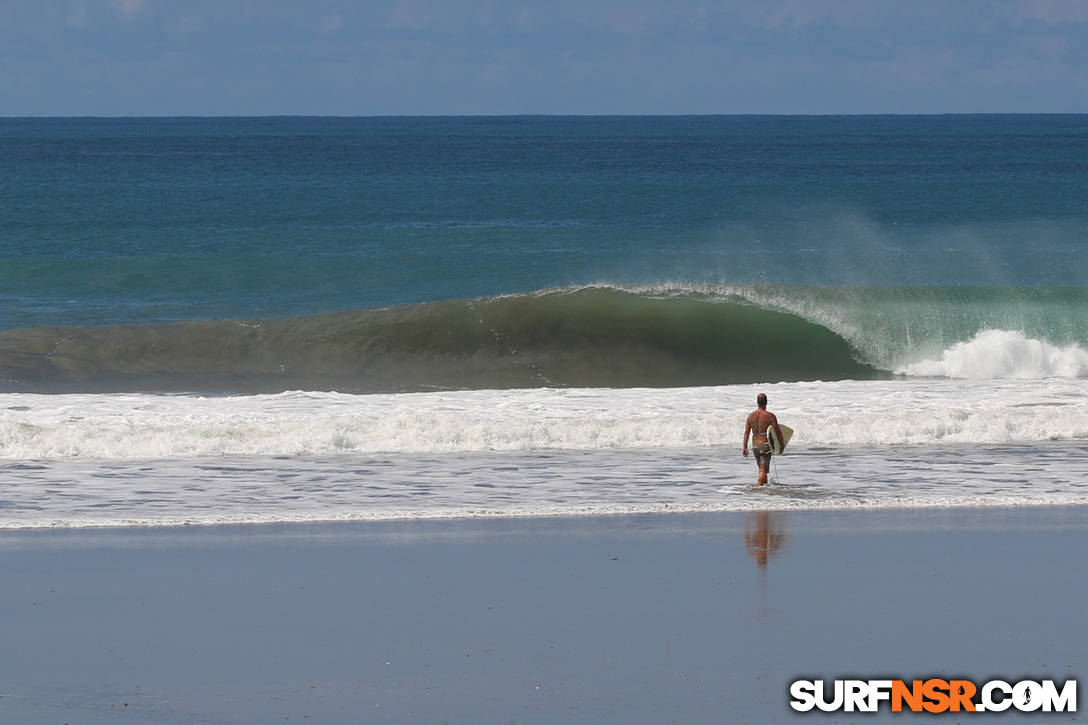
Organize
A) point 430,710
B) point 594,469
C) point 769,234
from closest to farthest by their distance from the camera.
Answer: point 430,710
point 594,469
point 769,234

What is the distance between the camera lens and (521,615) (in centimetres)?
1054

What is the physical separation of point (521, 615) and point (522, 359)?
18.9m

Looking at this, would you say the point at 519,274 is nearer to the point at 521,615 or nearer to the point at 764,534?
the point at 764,534

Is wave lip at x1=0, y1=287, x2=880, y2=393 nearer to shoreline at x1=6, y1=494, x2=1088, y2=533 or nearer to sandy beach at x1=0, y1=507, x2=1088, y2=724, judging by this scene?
shoreline at x1=6, y1=494, x2=1088, y2=533

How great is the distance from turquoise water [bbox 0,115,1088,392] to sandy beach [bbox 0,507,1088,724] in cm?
1376

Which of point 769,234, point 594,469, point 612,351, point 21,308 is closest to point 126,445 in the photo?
point 594,469

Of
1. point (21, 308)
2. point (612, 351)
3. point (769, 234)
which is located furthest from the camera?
point (769, 234)

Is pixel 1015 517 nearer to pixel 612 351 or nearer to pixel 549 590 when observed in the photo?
pixel 549 590

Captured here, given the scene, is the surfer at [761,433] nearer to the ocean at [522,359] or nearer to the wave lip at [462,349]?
the ocean at [522,359]

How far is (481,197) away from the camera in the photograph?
76625 millimetres

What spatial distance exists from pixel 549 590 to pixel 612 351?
1868 centimetres

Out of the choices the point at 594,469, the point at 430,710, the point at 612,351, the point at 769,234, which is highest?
the point at 769,234

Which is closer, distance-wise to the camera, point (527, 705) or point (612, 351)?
point (527, 705)

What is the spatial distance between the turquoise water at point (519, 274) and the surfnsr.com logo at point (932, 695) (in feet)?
59.8
